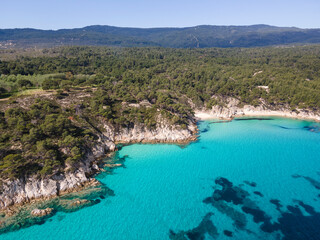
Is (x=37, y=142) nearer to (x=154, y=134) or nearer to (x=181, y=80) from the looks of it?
(x=154, y=134)

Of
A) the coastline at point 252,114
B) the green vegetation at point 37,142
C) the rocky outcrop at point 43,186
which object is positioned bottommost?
the rocky outcrop at point 43,186

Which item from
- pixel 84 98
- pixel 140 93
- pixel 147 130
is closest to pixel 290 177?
pixel 147 130

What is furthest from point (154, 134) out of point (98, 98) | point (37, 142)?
point (37, 142)

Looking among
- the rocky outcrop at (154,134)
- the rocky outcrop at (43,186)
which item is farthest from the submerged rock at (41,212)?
the rocky outcrop at (154,134)

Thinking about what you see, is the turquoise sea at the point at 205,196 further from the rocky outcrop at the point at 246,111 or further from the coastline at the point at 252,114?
the rocky outcrop at the point at 246,111

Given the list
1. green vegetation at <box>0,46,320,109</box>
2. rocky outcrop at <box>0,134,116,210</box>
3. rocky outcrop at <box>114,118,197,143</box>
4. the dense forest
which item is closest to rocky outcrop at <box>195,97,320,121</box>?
the dense forest

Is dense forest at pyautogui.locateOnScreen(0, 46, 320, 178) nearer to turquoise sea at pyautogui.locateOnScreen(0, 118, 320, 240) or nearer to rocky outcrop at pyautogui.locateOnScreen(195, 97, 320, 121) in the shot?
rocky outcrop at pyautogui.locateOnScreen(195, 97, 320, 121)
